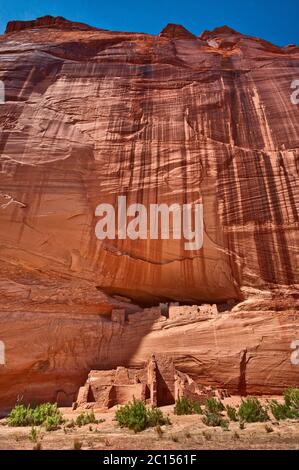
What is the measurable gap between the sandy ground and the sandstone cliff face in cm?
404

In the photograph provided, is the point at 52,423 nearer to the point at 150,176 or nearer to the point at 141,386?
the point at 141,386

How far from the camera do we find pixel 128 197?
14828 mm

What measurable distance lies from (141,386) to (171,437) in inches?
196

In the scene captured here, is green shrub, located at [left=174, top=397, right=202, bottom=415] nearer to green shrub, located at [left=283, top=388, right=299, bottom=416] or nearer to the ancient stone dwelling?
the ancient stone dwelling

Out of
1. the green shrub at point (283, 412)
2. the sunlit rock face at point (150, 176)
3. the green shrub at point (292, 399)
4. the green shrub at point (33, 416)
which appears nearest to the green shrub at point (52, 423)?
the green shrub at point (33, 416)

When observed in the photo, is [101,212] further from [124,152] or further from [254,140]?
[254,140]

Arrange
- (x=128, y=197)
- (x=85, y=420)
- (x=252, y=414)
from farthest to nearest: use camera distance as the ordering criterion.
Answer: (x=128, y=197), (x=85, y=420), (x=252, y=414)

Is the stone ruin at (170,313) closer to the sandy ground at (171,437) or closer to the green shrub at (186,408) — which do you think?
the green shrub at (186,408)

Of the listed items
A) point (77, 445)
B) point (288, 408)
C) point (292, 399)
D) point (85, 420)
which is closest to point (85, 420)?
point (85, 420)

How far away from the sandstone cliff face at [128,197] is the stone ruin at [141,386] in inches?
37.4

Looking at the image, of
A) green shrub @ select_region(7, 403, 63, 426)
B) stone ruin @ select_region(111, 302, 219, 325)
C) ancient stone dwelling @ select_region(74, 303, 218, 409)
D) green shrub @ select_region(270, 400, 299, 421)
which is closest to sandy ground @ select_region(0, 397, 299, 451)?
green shrub @ select_region(270, 400, 299, 421)

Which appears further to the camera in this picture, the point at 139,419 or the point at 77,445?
the point at 139,419

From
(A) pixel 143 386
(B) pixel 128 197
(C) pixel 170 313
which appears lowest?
(A) pixel 143 386

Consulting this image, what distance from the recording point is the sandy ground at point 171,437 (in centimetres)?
696
